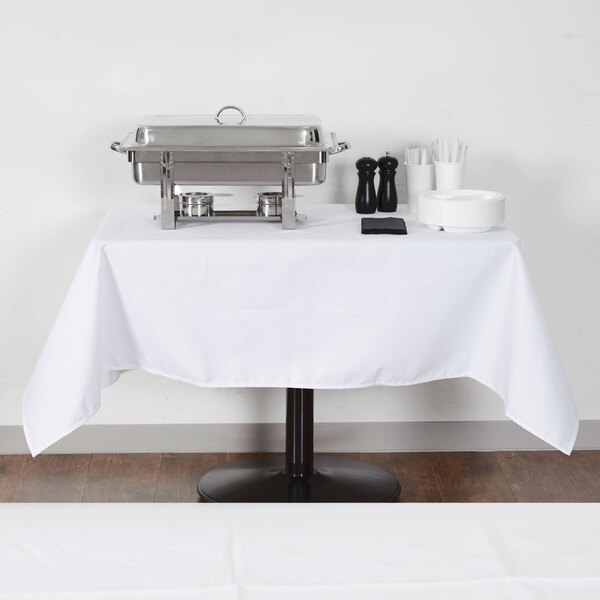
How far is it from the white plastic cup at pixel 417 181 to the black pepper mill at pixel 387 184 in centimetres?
4

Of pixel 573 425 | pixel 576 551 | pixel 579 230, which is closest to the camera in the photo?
pixel 576 551

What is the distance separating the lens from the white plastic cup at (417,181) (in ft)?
8.10

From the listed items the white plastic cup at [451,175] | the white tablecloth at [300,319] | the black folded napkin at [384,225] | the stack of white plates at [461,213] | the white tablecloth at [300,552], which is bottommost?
the white tablecloth at [300,319]

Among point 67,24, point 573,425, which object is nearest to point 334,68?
point 67,24

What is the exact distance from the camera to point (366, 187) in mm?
2447

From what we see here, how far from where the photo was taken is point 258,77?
102 inches

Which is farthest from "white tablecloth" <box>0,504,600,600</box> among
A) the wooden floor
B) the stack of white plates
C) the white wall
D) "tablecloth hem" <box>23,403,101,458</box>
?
the white wall

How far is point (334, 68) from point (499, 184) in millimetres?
562

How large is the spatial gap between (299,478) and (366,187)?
31.1 inches

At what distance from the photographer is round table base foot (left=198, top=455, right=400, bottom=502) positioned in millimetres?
2484

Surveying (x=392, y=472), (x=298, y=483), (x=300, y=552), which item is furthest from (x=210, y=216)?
(x=300, y=552)

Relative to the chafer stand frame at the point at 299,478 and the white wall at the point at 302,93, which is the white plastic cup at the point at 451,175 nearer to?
the white wall at the point at 302,93

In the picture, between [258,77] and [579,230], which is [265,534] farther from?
[579,230]

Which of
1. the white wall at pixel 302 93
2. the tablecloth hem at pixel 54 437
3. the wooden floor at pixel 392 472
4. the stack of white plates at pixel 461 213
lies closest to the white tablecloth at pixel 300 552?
the tablecloth hem at pixel 54 437
